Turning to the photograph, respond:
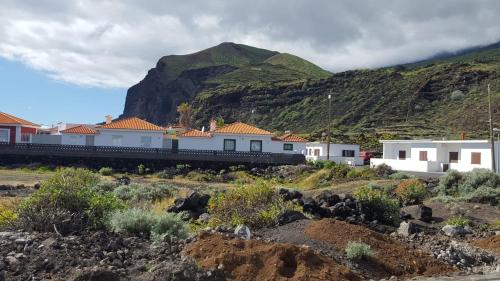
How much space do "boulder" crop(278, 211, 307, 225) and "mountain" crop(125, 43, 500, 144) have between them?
66683 millimetres

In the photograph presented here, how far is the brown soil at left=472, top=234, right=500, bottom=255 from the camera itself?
1197 cm

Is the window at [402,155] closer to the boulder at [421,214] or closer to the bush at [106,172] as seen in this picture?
the bush at [106,172]

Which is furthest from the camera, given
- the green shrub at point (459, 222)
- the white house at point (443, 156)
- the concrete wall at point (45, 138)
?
the concrete wall at point (45, 138)

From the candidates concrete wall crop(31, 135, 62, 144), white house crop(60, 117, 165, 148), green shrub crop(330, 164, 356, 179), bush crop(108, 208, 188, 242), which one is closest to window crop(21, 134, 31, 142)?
concrete wall crop(31, 135, 62, 144)

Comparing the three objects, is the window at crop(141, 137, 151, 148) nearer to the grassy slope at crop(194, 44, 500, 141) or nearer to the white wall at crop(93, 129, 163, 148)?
the white wall at crop(93, 129, 163, 148)

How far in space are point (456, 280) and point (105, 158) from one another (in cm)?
3953

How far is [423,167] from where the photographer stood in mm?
47125

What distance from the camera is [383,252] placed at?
9.95 m

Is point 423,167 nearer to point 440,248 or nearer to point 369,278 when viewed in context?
point 440,248

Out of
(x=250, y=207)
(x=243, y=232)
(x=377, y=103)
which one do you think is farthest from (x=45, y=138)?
(x=377, y=103)

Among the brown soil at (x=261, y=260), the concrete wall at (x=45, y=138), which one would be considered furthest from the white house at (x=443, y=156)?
the brown soil at (x=261, y=260)

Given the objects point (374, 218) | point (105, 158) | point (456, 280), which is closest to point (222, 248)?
point (456, 280)

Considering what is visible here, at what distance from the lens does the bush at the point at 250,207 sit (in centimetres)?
1156

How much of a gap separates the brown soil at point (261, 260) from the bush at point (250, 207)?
2860 millimetres
